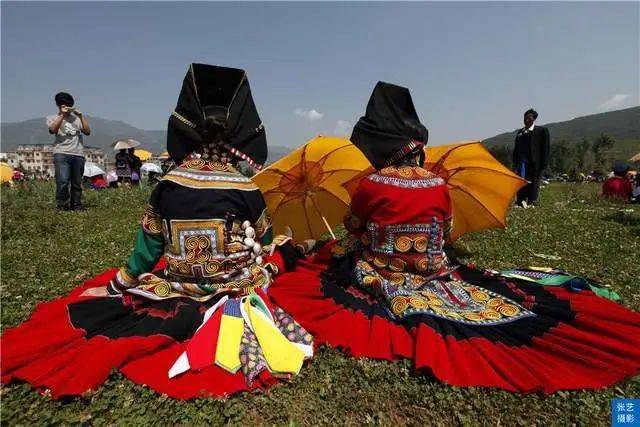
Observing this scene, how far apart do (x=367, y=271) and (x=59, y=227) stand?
24.9 ft

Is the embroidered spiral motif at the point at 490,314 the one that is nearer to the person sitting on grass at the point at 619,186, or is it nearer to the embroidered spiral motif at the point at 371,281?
the embroidered spiral motif at the point at 371,281

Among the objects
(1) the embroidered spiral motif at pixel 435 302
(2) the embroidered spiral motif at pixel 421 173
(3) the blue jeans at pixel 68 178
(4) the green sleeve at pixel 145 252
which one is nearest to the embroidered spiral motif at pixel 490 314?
(1) the embroidered spiral motif at pixel 435 302

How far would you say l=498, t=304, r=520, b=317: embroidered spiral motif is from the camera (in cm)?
428

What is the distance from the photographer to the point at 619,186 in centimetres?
1520

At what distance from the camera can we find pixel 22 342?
3.59 meters

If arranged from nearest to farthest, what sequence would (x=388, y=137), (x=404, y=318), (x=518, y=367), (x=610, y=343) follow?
(x=518, y=367), (x=610, y=343), (x=404, y=318), (x=388, y=137)

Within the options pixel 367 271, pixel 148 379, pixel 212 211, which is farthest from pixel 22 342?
pixel 367 271

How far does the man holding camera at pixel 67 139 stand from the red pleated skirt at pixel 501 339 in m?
8.43

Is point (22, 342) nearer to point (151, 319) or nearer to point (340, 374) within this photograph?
point (151, 319)

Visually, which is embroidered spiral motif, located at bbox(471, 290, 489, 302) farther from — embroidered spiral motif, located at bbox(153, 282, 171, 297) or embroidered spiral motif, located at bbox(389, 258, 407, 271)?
embroidered spiral motif, located at bbox(153, 282, 171, 297)

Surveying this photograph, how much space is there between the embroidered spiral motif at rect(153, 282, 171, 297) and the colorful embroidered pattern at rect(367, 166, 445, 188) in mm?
2692

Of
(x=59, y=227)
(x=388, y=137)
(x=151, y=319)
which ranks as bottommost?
(x=59, y=227)

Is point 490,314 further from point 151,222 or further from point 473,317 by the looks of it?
point 151,222

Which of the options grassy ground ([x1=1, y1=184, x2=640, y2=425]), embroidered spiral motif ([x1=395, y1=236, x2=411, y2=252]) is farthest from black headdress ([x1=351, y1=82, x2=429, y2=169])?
grassy ground ([x1=1, y1=184, x2=640, y2=425])
